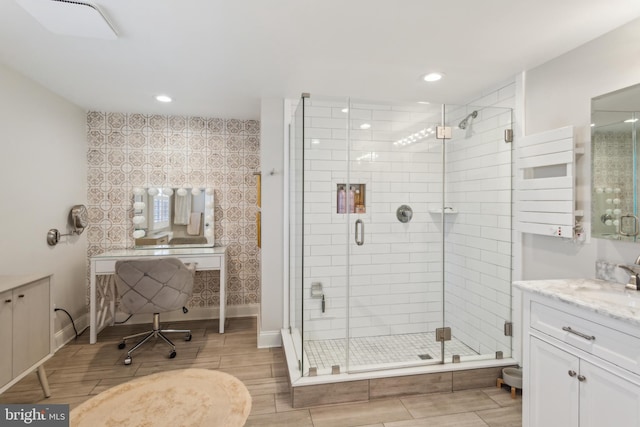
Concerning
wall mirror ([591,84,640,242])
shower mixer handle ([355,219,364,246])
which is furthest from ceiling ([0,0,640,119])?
shower mixer handle ([355,219,364,246])

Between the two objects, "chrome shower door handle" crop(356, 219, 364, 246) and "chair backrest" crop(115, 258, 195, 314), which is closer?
"chrome shower door handle" crop(356, 219, 364, 246)

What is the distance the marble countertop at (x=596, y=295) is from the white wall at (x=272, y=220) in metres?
2.05

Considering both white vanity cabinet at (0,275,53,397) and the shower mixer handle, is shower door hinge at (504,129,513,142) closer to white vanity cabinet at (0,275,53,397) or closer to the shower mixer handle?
the shower mixer handle

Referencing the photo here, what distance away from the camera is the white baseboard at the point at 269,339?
10.2ft

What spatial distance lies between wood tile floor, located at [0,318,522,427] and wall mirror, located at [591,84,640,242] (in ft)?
4.32

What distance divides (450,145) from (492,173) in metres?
0.42

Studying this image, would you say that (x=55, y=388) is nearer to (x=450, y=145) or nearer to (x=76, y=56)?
(x=76, y=56)

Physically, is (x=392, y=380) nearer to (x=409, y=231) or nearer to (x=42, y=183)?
(x=409, y=231)

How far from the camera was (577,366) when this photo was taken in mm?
1510

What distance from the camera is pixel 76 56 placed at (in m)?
2.27

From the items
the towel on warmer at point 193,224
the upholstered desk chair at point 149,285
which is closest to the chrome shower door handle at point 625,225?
the upholstered desk chair at point 149,285

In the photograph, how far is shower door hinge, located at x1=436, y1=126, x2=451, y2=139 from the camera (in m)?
2.54

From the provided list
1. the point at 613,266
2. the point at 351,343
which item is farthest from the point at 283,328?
the point at 613,266

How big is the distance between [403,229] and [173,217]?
265cm
